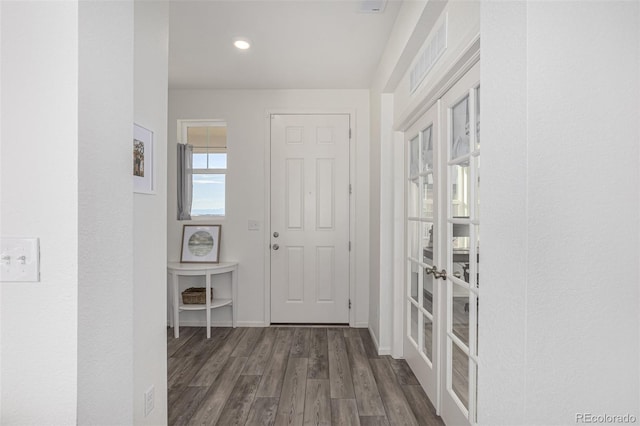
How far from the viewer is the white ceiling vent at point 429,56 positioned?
6.00 ft

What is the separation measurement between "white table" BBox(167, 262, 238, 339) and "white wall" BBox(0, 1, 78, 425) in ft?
8.75

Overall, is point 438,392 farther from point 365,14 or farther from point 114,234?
point 365,14

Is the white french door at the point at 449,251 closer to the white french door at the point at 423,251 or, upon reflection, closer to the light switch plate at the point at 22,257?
the white french door at the point at 423,251

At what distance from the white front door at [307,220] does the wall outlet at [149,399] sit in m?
2.29

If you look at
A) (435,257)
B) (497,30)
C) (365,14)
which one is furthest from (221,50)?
(497,30)

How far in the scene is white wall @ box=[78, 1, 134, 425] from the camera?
0.89 m

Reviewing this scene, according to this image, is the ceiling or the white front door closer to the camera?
the ceiling

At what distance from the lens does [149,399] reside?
1.58 metres

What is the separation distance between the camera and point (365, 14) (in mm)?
2369

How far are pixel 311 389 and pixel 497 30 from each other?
2.33m

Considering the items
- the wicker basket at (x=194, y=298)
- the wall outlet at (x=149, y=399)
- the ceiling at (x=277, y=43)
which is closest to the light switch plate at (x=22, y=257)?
the wall outlet at (x=149, y=399)

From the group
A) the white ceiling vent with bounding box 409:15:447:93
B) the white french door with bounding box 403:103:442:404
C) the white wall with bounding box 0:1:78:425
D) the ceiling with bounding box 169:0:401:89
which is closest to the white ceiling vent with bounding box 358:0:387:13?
the ceiling with bounding box 169:0:401:89

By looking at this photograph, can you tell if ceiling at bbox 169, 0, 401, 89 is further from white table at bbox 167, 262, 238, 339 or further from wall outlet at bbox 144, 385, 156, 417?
wall outlet at bbox 144, 385, 156, 417

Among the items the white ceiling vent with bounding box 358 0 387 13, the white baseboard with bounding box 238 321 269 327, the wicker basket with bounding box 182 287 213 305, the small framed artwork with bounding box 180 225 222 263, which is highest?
the white ceiling vent with bounding box 358 0 387 13
